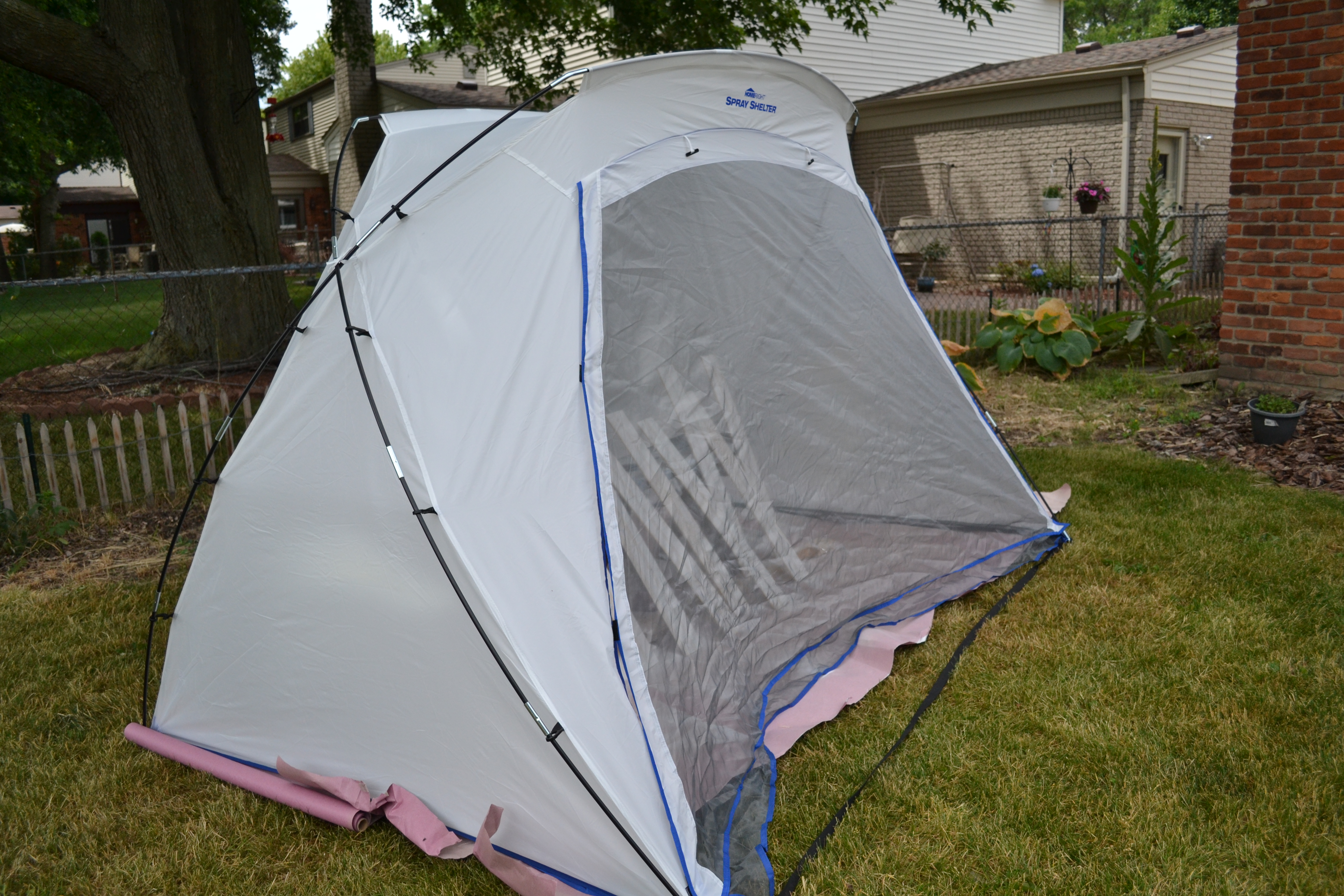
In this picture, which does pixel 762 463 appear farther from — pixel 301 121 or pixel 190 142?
pixel 301 121

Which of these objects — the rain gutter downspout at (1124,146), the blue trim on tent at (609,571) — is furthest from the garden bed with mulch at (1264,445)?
the rain gutter downspout at (1124,146)

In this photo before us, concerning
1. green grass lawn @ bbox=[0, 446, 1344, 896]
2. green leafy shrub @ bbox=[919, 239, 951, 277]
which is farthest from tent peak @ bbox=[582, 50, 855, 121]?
green leafy shrub @ bbox=[919, 239, 951, 277]

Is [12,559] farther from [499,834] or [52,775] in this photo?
[499,834]

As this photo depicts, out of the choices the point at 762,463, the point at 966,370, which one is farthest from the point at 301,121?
the point at 762,463

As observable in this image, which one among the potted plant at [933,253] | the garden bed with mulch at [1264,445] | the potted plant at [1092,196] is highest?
the potted plant at [1092,196]

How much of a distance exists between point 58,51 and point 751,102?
566cm

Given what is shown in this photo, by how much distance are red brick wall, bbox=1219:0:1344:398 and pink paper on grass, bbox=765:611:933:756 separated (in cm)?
372

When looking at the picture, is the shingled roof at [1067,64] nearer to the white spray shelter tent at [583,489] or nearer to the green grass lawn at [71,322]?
the green grass lawn at [71,322]

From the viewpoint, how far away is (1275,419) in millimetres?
5238

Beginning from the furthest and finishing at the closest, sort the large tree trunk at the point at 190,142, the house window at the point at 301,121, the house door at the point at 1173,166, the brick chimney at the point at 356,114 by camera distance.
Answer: the house window at the point at 301,121 → the brick chimney at the point at 356,114 → the house door at the point at 1173,166 → the large tree trunk at the point at 190,142

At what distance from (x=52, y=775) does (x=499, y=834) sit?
1408 mm

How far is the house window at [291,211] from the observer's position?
84.5 feet

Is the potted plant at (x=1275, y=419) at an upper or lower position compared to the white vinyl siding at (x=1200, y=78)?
lower

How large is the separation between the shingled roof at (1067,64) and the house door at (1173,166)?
3.86 ft
